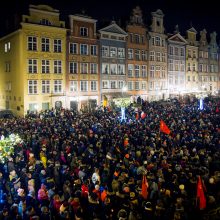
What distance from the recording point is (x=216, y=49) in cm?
6725

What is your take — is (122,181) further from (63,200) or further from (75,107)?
(75,107)

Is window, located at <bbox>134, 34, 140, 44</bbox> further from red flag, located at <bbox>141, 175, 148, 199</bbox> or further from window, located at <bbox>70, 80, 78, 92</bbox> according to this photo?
red flag, located at <bbox>141, 175, 148, 199</bbox>

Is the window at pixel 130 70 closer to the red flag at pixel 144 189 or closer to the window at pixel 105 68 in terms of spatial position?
the window at pixel 105 68

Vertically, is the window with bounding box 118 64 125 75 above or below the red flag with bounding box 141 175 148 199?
above

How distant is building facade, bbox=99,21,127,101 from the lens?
149ft

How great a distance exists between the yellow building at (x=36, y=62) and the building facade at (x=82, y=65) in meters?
1.26

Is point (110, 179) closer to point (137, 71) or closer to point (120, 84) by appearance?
point (120, 84)

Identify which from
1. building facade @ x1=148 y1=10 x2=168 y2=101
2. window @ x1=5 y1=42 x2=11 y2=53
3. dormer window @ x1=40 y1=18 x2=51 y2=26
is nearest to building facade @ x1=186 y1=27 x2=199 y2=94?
building facade @ x1=148 y1=10 x2=168 y2=101

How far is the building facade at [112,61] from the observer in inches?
1792

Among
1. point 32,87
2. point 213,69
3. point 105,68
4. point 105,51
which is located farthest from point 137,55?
point 213,69

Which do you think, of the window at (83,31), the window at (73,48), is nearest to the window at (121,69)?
the window at (83,31)

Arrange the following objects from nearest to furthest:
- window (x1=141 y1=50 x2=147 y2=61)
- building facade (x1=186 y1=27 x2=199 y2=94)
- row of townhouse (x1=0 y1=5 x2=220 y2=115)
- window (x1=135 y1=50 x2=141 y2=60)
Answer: row of townhouse (x1=0 y1=5 x2=220 y2=115), window (x1=135 y1=50 x2=141 y2=60), window (x1=141 y1=50 x2=147 y2=61), building facade (x1=186 y1=27 x2=199 y2=94)

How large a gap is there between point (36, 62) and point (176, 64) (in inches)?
1185

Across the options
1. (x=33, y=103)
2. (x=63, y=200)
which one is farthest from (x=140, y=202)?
(x=33, y=103)
